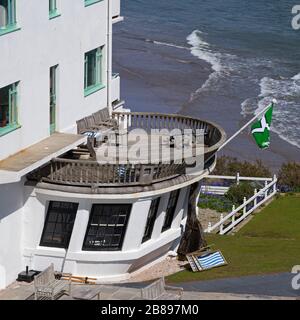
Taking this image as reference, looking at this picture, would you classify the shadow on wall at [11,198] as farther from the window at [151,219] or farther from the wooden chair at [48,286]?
the window at [151,219]

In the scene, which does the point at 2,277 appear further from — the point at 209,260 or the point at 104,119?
the point at 104,119

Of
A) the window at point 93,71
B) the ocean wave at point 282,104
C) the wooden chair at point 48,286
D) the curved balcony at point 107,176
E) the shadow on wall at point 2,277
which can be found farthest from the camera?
the ocean wave at point 282,104

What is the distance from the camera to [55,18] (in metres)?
30.3

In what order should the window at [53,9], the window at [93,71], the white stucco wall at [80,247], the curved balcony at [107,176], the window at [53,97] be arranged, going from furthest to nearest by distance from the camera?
the window at [93,71]
the window at [53,97]
the window at [53,9]
the white stucco wall at [80,247]
the curved balcony at [107,176]

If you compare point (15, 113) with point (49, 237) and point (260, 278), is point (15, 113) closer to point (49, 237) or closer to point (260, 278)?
point (49, 237)

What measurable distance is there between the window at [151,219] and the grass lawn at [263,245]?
1.17 metres

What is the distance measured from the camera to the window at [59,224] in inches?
1174

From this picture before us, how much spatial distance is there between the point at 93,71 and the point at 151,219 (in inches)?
191

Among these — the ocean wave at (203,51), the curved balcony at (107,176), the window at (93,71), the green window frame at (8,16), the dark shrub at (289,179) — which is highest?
the green window frame at (8,16)

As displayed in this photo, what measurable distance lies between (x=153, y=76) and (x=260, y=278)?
117ft

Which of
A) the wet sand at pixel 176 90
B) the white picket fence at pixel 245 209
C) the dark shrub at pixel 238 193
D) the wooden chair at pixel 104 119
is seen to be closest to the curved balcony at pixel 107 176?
the wooden chair at pixel 104 119

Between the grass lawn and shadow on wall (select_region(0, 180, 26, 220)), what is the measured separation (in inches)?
163

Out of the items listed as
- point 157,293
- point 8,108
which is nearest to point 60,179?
point 8,108

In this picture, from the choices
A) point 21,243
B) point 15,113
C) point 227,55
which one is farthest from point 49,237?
point 227,55
